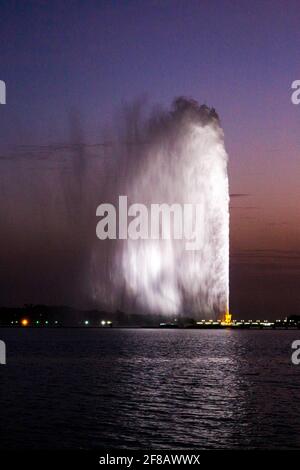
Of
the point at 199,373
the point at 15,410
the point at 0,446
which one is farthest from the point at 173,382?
the point at 0,446

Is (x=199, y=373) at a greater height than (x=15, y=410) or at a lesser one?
greater

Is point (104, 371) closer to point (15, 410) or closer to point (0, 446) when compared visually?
point (15, 410)

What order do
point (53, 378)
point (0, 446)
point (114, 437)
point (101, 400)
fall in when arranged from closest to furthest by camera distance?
point (0, 446) < point (114, 437) < point (101, 400) < point (53, 378)

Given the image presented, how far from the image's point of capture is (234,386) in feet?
149

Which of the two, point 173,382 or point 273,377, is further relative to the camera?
point 273,377

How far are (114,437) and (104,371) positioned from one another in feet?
98.9

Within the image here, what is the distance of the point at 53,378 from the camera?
50031 millimetres
